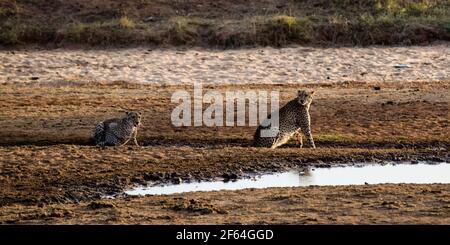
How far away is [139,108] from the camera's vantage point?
18.8 m

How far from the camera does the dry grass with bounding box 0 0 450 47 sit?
79.0 ft

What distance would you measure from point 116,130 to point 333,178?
318 cm

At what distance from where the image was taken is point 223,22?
24750 millimetres

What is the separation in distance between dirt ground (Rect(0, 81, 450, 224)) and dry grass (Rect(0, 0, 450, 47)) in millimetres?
3390

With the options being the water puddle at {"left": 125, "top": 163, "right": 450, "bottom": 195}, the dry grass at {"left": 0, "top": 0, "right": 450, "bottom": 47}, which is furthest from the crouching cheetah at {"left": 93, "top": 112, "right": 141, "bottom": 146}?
the dry grass at {"left": 0, "top": 0, "right": 450, "bottom": 47}

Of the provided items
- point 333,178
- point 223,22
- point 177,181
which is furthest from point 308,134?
point 223,22

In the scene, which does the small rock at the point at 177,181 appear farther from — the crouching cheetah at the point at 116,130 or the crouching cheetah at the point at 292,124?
the crouching cheetah at the point at 292,124

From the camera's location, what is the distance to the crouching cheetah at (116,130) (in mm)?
16062

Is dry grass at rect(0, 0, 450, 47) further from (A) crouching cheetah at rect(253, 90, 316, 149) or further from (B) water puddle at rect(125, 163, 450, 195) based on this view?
(B) water puddle at rect(125, 163, 450, 195)

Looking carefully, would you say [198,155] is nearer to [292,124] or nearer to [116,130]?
[116,130]

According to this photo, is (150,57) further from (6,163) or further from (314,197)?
(314,197)

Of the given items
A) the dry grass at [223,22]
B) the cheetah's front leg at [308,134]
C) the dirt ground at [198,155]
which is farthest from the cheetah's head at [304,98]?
the dry grass at [223,22]

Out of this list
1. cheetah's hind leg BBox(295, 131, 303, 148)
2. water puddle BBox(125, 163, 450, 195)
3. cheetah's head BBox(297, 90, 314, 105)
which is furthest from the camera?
cheetah's head BBox(297, 90, 314, 105)

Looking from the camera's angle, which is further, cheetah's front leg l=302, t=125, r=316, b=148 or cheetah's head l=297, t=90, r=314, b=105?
cheetah's head l=297, t=90, r=314, b=105
